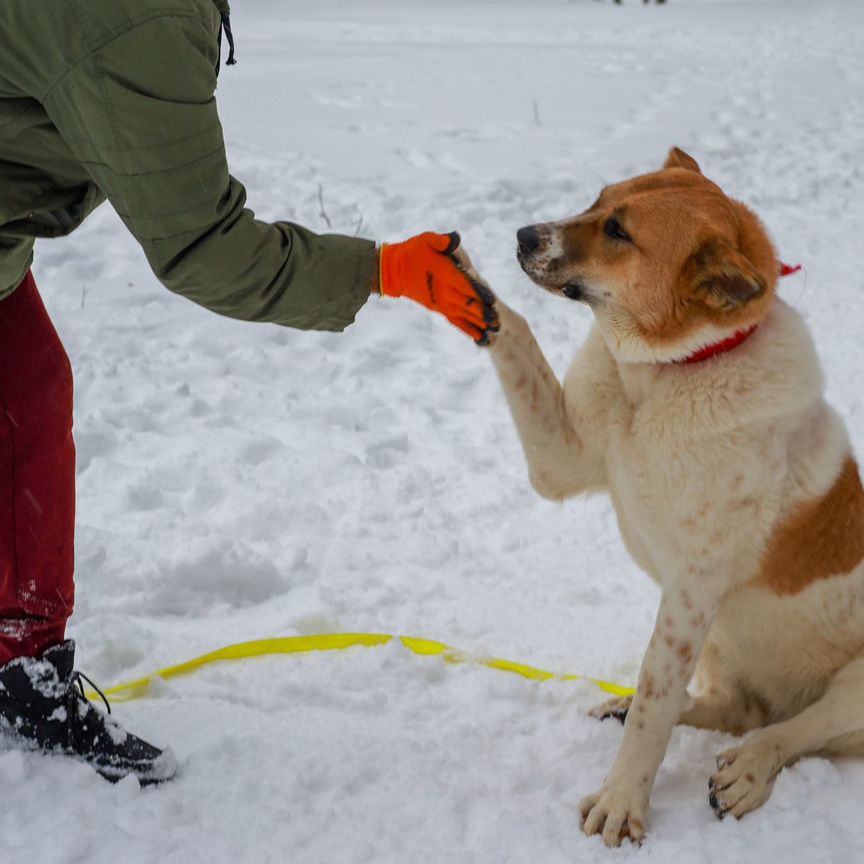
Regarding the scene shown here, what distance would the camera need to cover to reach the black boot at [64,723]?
2.34 m

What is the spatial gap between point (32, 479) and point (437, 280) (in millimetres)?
1081

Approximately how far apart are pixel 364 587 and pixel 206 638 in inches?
22.6

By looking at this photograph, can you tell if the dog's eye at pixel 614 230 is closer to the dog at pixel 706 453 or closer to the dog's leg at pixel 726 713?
the dog at pixel 706 453

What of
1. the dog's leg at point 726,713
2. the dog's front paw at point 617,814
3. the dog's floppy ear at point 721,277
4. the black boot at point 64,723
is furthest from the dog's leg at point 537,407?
the black boot at point 64,723

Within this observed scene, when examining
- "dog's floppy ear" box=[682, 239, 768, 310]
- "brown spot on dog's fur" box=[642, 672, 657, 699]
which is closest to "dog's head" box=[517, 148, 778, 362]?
"dog's floppy ear" box=[682, 239, 768, 310]

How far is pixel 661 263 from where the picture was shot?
238cm

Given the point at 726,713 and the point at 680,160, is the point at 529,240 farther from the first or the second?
the point at 726,713

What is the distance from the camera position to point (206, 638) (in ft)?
10.4

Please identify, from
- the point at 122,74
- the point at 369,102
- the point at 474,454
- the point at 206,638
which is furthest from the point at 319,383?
the point at 369,102

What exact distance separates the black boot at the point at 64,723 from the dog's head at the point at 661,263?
153cm

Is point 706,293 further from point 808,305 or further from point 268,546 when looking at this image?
point 808,305

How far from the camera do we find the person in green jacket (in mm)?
1781

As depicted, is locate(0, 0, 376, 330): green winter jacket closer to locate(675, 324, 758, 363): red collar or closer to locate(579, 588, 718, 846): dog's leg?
locate(675, 324, 758, 363): red collar

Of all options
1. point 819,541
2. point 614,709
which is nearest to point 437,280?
point 819,541
